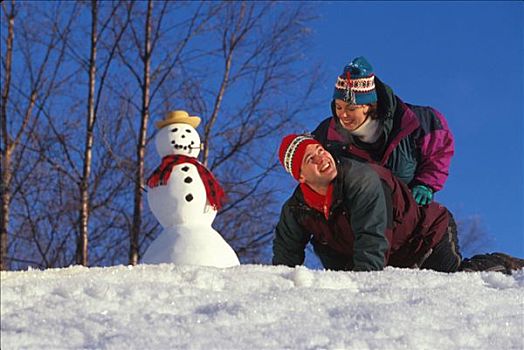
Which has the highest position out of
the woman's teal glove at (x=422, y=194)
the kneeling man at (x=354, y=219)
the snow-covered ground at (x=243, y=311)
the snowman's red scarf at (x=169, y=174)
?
the snowman's red scarf at (x=169, y=174)

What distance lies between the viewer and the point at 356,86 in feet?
10.1

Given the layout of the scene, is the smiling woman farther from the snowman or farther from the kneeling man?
the snowman

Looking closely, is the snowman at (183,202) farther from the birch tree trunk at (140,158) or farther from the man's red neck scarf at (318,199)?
the birch tree trunk at (140,158)

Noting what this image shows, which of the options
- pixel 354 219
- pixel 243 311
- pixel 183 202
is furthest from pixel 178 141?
pixel 243 311

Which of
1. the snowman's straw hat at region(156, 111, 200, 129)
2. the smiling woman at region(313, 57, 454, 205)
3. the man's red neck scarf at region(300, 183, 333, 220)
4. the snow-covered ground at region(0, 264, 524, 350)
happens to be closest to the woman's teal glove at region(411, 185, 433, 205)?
the smiling woman at region(313, 57, 454, 205)

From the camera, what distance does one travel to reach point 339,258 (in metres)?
2.94

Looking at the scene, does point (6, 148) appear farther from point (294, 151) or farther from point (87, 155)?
point (294, 151)

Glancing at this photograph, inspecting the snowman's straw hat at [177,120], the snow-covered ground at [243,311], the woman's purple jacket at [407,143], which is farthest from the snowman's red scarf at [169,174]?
the snow-covered ground at [243,311]

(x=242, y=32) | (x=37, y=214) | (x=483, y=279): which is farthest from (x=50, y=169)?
(x=483, y=279)

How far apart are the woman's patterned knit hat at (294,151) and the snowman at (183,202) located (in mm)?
1830

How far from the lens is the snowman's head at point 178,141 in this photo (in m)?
5.07

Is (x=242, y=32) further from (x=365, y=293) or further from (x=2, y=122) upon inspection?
(x=365, y=293)

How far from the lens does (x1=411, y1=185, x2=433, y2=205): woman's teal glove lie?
3.05 m

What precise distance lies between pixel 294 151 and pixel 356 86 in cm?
55
